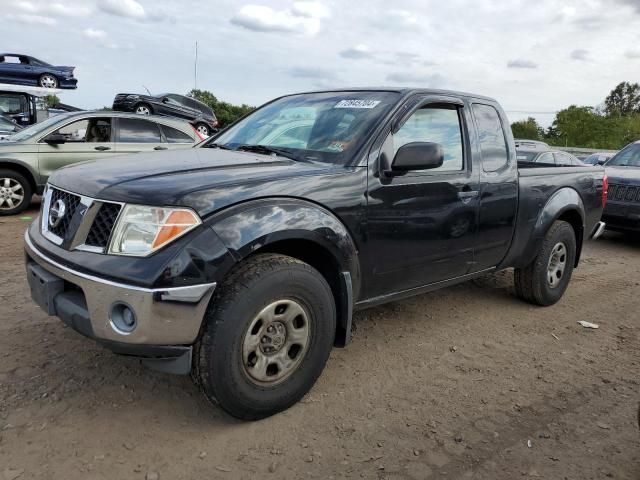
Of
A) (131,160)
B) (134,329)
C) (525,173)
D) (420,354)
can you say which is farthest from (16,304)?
(525,173)

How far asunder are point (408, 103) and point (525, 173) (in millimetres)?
1498

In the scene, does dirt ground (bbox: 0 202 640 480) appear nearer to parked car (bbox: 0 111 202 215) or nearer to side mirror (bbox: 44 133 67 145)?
parked car (bbox: 0 111 202 215)

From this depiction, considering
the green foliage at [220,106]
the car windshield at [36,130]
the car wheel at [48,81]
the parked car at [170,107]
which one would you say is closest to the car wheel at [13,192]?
the car windshield at [36,130]

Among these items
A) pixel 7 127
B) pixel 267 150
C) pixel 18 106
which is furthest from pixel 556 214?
pixel 18 106

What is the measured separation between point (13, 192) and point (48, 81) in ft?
37.0

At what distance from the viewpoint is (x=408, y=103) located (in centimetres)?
358

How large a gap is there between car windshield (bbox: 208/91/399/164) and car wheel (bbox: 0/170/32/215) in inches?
210

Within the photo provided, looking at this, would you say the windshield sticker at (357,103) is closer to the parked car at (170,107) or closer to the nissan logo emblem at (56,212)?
the nissan logo emblem at (56,212)

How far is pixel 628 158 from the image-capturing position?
30.0 feet

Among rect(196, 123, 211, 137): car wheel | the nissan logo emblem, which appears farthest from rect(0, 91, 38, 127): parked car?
the nissan logo emblem

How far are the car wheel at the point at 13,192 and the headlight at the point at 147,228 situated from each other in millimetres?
6599

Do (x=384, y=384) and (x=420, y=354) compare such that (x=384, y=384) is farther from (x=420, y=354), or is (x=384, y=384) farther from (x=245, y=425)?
(x=245, y=425)

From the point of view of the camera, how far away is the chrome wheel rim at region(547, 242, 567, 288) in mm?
4977

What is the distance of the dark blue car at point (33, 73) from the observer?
16700 mm
